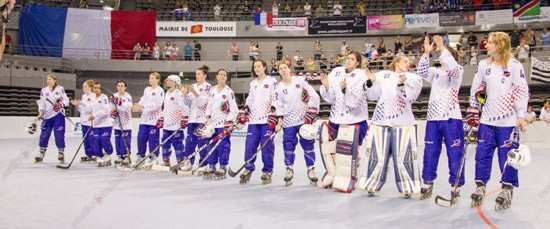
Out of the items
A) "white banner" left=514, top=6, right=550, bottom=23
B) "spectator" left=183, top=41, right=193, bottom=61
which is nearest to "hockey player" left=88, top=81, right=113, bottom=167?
"spectator" left=183, top=41, right=193, bottom=61

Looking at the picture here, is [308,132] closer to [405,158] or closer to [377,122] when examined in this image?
[377,122]

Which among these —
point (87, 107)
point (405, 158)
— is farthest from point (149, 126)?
point (405, 158)

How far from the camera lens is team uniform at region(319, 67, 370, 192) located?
6.82m

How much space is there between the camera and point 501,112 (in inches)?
221

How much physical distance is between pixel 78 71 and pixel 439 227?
25.1 m

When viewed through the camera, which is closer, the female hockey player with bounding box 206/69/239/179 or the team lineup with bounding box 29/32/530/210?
the team lineup with bounding box 29/32/530/210

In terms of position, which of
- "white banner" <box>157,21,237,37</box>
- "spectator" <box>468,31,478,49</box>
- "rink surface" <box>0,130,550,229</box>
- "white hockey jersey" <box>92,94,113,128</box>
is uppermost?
"white banner" <box>157,21,237,37</box>

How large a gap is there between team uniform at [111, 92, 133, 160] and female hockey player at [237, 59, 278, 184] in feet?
11.4

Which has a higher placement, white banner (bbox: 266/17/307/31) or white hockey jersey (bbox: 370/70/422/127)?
white banner (bbox: 266/17/307/31)

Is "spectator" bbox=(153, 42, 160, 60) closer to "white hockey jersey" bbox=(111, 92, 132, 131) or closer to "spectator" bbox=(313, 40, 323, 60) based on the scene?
"spectator" bbox=(313, 40, 323, 60)

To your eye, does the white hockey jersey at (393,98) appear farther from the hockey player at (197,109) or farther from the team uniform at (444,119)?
the hockey player at (197,109)

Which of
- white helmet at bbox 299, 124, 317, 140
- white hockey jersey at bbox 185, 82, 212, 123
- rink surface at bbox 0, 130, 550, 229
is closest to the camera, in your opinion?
rink surface at bbox 0, 130, 550, 229

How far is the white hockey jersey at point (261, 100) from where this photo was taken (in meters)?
7.77

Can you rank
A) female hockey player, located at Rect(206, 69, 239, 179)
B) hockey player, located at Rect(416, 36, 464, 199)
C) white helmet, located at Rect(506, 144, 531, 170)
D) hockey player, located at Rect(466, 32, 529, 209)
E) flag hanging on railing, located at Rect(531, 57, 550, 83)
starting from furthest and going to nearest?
flag hanging on railing, located at Rect(531, 57, 550, 83)
female hockey player, located at Rect(206, 69, 239, 179)
hockey player, located at Rect(416, 36, 464, 199)
hockey player, located at Rect(466, 32, 529, 209)
white helmet, located at Rect(506, 144, 531, 170)
